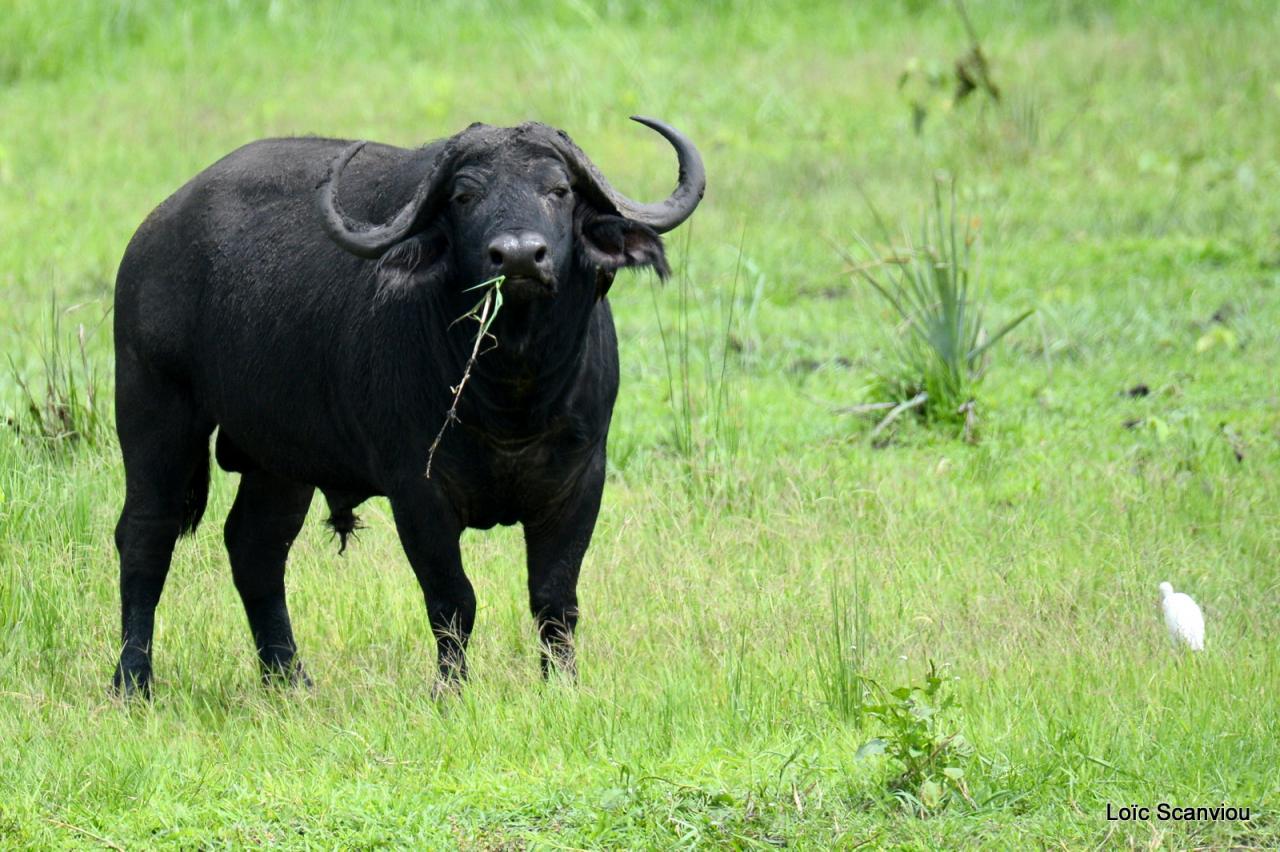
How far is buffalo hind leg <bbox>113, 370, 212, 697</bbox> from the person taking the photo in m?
6.22

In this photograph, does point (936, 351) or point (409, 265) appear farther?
point (936, 351)

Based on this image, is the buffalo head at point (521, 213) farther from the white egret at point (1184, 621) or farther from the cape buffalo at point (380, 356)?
the white egret at point (1184, 621)

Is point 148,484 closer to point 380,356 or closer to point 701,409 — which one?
point 380,356

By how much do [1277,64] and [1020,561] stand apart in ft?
31.6

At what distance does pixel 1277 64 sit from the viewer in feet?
49.3

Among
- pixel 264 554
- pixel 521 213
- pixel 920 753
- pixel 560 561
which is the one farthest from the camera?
pixel 264 554

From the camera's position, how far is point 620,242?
5398 millimetres

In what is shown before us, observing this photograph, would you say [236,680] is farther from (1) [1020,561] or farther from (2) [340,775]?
(1) [1020,561]

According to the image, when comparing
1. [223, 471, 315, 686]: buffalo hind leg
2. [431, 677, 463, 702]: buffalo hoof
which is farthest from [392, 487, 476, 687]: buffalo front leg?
[223, 471, 315, 686]: buffalo hind leg

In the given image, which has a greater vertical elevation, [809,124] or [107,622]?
[809,124]

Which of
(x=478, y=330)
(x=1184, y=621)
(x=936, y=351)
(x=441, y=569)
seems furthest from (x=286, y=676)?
(x=936, y=351)

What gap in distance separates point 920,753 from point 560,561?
1418mm

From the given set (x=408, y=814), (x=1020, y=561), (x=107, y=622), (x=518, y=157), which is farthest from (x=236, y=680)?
(x=1020, y=561)

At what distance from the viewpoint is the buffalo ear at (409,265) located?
530 cm
